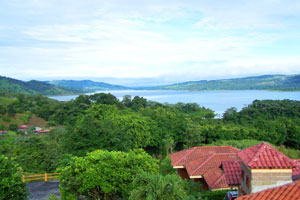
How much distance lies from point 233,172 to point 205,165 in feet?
18.1

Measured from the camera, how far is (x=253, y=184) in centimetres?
554

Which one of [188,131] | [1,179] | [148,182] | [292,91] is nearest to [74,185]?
[1,179]

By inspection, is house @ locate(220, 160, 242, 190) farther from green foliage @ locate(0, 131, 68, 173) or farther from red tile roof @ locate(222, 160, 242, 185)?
green foliage @ locate(0, 131, 68, 173)

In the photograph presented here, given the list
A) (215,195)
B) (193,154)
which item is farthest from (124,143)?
(215,195)

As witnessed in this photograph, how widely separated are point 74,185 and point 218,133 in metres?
19.2

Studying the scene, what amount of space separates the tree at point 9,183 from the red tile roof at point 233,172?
302 inches

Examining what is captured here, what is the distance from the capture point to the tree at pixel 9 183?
923 cm

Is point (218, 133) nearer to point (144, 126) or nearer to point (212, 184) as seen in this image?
point (144, 126)

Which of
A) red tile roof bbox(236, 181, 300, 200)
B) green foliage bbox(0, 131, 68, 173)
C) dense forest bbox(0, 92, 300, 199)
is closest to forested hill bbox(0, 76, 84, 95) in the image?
dense forest bbox(0, 92, 300, 199)

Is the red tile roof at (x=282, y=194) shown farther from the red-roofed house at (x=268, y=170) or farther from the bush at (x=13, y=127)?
the bush at (x=13, y=127)

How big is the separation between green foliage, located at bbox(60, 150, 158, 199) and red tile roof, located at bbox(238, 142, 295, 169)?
16.2 feet

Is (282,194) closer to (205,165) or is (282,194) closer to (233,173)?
(233,173)

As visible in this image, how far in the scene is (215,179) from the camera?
37.2 feet

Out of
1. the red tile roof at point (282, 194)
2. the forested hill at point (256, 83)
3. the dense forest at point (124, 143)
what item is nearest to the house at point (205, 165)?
the dense forest at point (124, 143)
